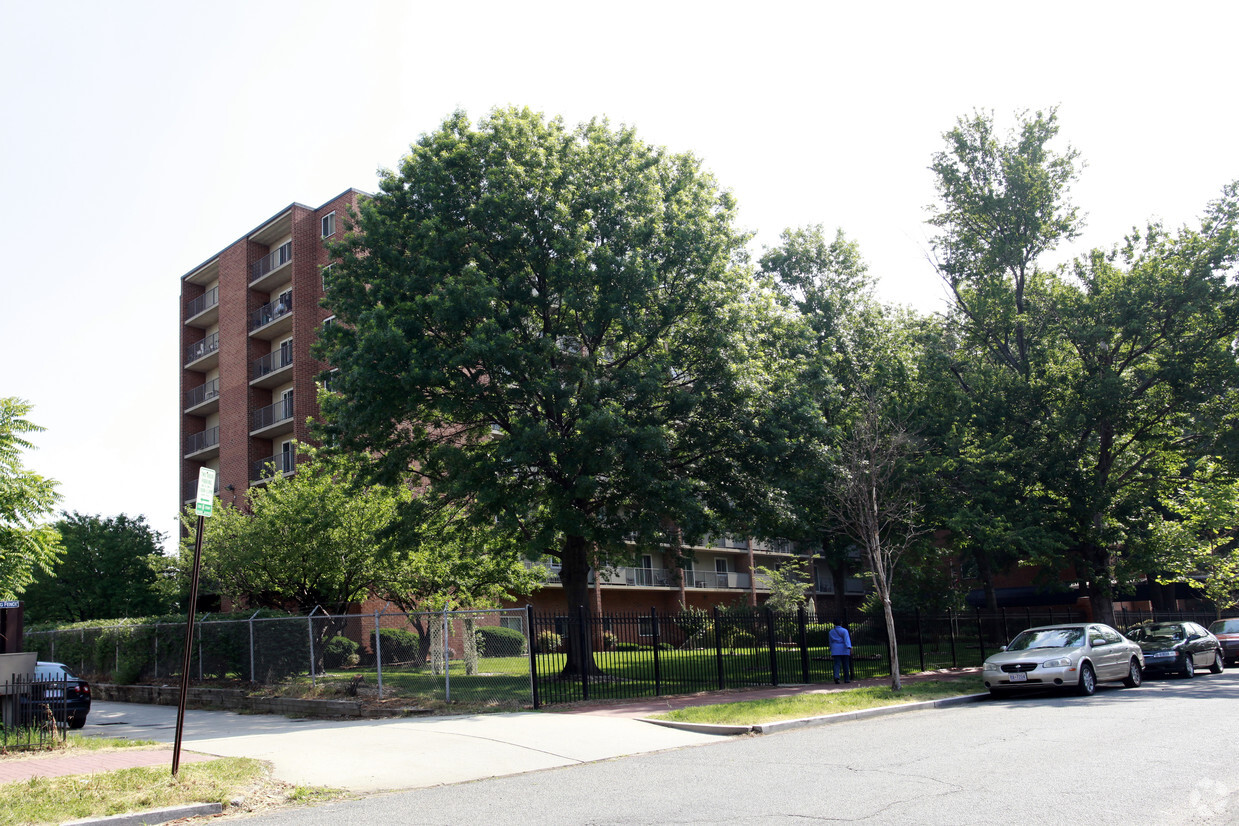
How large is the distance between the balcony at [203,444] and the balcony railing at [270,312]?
622cm

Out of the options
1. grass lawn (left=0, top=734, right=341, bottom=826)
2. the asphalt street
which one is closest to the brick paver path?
grass lawn (left=0, top=734, right=341, bottom=826)

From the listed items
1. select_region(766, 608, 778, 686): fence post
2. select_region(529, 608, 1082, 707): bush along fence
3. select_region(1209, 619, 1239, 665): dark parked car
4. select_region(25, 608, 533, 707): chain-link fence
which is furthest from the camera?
select_region(1209, 619, 1239, 665): dark parked car

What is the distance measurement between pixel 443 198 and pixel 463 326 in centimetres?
372

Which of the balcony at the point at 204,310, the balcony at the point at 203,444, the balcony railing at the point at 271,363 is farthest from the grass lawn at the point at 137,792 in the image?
the balcony at the point at 204,310

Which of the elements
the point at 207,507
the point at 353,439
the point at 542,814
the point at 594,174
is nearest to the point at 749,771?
the point at 542,814

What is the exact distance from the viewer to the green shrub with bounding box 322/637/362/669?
28.1m

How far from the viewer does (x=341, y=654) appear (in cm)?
2880

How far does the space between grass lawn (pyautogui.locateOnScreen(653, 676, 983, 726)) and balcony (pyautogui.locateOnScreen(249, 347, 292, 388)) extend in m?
28.5

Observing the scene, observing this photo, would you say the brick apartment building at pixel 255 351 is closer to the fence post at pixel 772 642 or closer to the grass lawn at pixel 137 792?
the fence post at pixel 772 642

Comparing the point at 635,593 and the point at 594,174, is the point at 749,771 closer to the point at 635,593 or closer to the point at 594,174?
the point at 594,174

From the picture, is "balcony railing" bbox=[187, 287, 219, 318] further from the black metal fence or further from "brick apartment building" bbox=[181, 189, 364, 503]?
the black metal fence

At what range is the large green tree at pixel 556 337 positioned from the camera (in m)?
19.7

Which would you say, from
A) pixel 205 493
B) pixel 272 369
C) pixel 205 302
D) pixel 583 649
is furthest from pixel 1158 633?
pixel 205 302

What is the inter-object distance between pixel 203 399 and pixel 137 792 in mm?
39386
